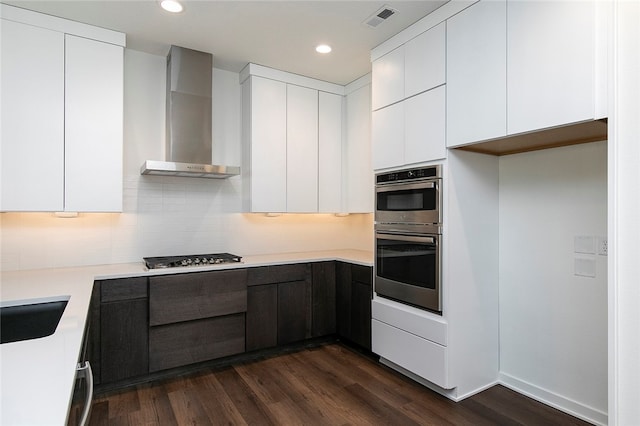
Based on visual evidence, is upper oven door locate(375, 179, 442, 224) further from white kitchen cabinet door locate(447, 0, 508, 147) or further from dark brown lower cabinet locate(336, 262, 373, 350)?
dark brown lower cabinet locate(336, 262, 373, 350)

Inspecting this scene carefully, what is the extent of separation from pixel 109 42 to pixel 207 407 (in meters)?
2.81

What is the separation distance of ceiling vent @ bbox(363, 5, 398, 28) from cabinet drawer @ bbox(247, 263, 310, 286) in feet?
7.05

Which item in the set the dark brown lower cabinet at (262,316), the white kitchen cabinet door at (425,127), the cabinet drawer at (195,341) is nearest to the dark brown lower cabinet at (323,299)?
the dark brown lower cabinet at (262,316)

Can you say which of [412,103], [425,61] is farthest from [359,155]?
[425,61]

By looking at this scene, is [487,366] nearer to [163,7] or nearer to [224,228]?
[224,228]

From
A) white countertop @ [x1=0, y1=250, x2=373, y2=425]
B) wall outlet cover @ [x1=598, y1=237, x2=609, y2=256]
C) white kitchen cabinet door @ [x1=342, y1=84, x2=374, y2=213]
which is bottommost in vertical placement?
white countertop @ [x1=0, y1=250, x2=373, y2=425]

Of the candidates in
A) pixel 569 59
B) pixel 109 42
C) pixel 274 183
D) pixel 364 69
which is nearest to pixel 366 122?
pixel 364 69

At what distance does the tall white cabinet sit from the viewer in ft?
8.00

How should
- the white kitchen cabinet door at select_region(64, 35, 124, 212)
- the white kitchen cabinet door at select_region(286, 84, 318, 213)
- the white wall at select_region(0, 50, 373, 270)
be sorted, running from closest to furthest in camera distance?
the white kitchen cabinet door at select_region(64, 35, 124, 212) < the white wall at select_region(0, 50, 373, 270) < the white kitchen cabinet door at select_region(286, 84, 318, 213)

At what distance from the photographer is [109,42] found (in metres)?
2.76

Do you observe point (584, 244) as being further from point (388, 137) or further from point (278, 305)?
point (278, 305)

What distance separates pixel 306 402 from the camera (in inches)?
97.8

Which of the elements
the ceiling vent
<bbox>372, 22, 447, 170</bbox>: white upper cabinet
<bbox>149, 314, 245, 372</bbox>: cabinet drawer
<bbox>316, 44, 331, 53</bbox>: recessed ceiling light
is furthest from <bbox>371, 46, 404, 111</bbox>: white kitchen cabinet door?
<bbox>149, 314, 245, 372</bbox>: cabinet drawer

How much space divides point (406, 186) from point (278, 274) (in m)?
Answer: 1.42
